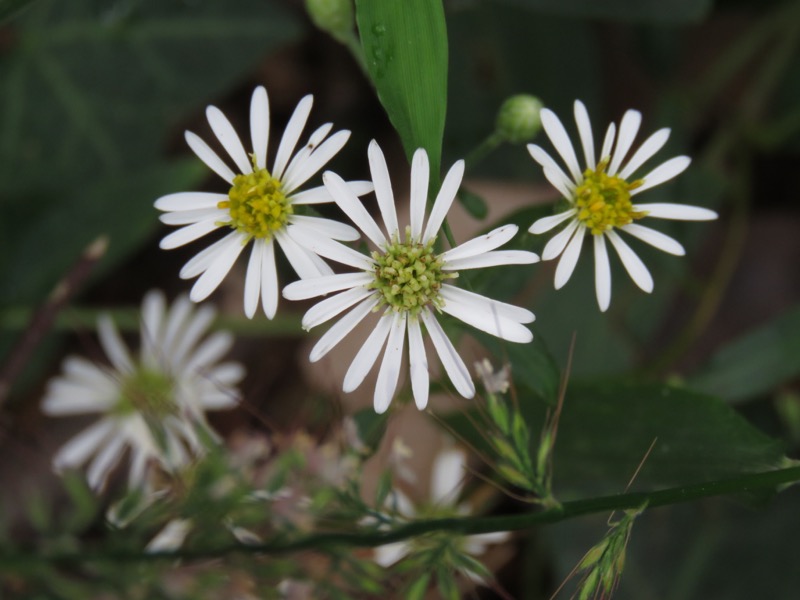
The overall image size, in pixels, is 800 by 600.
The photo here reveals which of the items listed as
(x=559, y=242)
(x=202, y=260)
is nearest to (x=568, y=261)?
(x=559, y=242)

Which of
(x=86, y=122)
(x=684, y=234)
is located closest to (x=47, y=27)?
(x=86, y=122)

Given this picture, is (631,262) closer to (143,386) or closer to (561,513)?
(561,513)

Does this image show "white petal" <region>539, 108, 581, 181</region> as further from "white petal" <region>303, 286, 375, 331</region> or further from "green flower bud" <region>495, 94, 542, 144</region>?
"white petal" <region>303, 286, 375, 331</region>

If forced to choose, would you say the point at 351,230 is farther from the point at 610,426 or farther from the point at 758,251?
the point at 758,251

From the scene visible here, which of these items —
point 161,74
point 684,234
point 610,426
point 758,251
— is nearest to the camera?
point 610,426

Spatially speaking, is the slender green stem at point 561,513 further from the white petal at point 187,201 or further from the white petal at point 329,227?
the white petal at point 187,201

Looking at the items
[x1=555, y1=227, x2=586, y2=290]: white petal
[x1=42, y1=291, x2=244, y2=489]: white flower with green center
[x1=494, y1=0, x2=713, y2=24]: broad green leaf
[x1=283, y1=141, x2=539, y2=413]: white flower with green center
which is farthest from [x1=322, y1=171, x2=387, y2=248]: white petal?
[x1=42, y1=291, x2=244, y2=489]: white flower with green center
